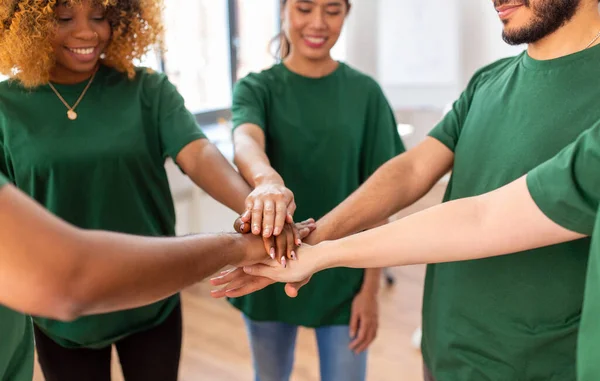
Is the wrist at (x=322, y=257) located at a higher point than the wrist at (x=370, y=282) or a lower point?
higher

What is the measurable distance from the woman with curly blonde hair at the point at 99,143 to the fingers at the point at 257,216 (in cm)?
10

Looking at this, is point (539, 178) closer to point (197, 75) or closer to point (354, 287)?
point (354, 287)

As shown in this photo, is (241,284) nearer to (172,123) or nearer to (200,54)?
(172,123)

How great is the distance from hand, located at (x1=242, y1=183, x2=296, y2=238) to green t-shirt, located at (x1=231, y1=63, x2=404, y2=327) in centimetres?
24

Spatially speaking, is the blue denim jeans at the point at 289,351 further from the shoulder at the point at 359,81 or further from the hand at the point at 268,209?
the shoulder at the point at 359,81

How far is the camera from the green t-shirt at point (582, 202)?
0.85 metres

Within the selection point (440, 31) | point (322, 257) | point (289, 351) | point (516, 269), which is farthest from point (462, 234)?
point (440, 31)

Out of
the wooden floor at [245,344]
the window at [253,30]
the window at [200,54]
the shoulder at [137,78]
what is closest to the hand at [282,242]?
the shoulder at [137,78]

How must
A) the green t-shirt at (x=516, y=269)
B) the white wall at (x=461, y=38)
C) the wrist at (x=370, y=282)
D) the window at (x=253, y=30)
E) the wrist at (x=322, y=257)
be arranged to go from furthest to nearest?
the window at (x=253, y=30) < the white wall at (x=461, y=38) < the wrist at (x=370, y=282) < the wrist at (x=322, y=257) < the green t-shirt at (x=516, y=269)

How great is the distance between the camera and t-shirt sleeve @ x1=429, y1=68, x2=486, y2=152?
1.37m

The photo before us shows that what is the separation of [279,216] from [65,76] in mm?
634

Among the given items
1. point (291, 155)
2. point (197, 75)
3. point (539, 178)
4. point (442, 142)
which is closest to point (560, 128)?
point (539, 178)

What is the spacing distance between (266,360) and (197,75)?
2443 mm

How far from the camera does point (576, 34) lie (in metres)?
1.13
